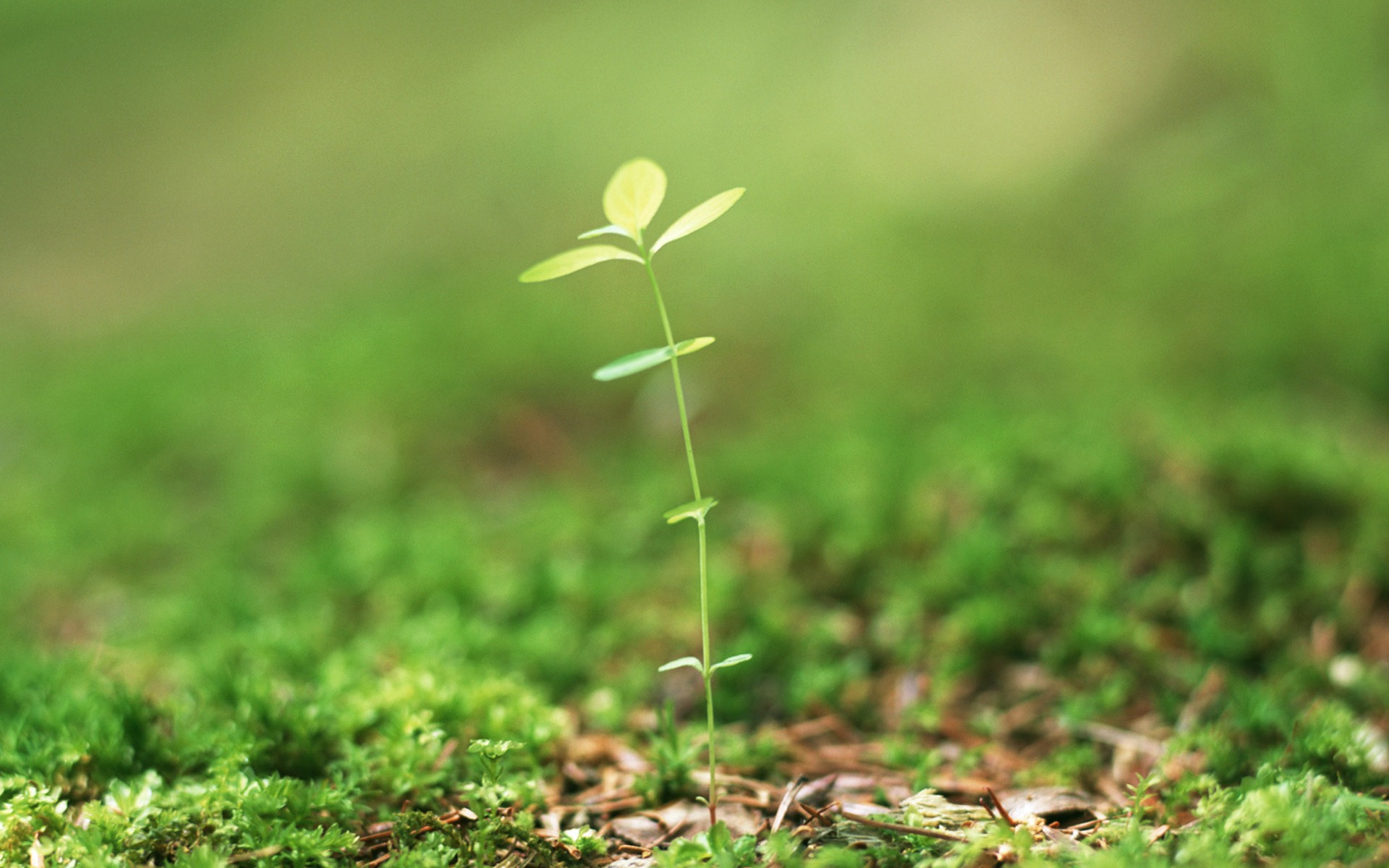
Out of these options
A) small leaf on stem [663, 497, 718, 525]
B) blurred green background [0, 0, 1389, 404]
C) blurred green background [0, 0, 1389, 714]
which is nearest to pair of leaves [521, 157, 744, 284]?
small leaf on stem [663, 497, 718, 525]

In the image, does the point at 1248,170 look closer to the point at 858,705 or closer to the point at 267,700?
the point at 858,705

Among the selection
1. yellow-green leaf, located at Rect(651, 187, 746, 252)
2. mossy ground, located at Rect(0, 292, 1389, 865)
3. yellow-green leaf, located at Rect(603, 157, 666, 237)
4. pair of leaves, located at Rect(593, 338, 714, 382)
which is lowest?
mossy ground, located at Rect(0, 292, 1389, 865)

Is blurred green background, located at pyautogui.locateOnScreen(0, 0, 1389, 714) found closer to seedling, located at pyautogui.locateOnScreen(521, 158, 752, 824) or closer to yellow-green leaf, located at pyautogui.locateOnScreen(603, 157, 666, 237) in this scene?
seedling, located at pyautogui.locateOnScreen(521, 158, 752, 824)

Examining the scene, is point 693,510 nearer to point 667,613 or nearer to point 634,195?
point 634,195

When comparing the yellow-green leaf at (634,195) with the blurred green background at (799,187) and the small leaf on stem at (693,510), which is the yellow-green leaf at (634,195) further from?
the blurred green background at (799,187)

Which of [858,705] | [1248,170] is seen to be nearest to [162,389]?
[858,705]

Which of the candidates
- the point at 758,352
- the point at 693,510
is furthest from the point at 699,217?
the point at 758,352
